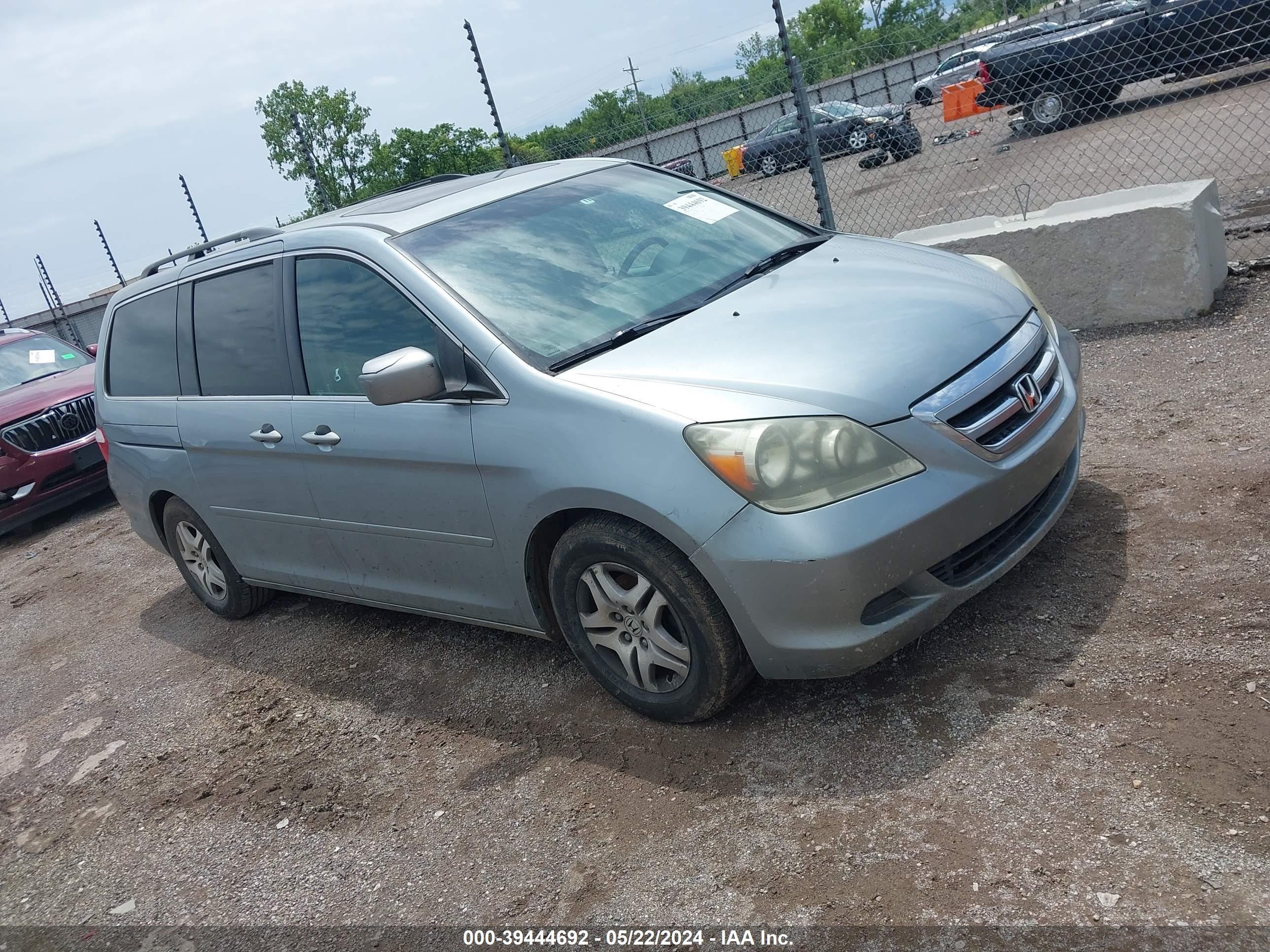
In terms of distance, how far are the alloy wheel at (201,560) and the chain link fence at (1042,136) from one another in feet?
20.2

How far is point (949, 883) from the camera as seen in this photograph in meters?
2.39

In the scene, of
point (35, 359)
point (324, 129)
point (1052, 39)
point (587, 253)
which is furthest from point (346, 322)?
point (324, 129)

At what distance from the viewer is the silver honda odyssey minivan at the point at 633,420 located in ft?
9.40

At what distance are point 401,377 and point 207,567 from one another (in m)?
2.77

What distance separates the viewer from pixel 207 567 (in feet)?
A: 18.0

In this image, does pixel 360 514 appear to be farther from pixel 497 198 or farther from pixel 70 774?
pixel 70 774

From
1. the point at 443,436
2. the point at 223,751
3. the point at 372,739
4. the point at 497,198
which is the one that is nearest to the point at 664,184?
the point at 497,198

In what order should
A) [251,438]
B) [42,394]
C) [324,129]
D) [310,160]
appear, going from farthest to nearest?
[324,129], [310,160], [42,394], [251,438]

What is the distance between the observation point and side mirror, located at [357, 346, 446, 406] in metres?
3.31

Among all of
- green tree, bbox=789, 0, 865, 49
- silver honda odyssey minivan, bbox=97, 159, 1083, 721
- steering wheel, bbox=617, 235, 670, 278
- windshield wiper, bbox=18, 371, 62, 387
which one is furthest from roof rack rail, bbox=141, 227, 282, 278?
green tree, bbox=789, 0, 865, 49

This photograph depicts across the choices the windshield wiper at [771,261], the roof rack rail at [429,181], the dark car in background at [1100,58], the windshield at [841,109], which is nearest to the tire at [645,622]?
the windshield wiper at [771,261]

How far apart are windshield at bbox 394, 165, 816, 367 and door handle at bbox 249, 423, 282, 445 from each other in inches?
39.7

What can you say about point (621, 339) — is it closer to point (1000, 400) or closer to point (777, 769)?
point (1000, 400)

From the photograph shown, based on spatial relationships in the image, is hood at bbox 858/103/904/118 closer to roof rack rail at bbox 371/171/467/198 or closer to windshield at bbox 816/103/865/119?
windshield at bbox 816/103/865/119
